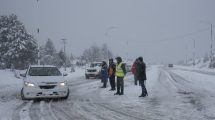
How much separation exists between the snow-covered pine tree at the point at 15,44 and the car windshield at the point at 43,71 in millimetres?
37028

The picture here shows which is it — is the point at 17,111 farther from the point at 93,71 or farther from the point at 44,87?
the point at 93,71

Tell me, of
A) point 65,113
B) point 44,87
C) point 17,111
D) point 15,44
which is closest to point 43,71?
point 44,87

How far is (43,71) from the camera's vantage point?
17.1 metres

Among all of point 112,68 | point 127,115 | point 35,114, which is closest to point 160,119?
point 127,115

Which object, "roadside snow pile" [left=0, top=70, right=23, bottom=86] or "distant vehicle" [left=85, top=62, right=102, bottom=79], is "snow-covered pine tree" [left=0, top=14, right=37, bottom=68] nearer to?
"roadside snow pile" [left=0, top=70, right=23, bottom=86]

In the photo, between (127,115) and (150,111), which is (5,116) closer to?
(127,115)

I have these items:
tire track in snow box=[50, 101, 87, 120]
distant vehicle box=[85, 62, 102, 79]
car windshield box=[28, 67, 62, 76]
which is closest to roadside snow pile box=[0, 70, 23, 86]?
distant vehicle box=[85, 62, 102, 79]

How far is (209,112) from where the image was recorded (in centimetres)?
1136

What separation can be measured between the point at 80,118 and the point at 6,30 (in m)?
47.2

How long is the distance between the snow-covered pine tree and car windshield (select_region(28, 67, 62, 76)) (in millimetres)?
37028

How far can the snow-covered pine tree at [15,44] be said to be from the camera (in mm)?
53812

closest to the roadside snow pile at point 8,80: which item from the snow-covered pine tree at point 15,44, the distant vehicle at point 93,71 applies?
the distant vehicle at point 93,71

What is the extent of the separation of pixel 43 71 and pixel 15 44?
37855 mm

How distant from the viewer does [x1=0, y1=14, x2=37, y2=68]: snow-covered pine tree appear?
53.8 meters
